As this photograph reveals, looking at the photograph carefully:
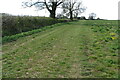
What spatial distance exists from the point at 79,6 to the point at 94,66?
6326 cm

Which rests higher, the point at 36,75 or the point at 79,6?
the point at 79,6

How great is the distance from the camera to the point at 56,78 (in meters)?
4.48

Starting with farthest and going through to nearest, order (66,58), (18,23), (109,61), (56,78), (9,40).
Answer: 1. (18,23)
2. (9,40)
3. (66,58)
4. (109,61)
5. (56,78)

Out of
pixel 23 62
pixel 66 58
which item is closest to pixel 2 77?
pixel 23 62

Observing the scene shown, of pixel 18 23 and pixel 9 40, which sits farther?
pixel 18 23

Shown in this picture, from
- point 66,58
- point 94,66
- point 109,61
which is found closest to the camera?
point 94,66

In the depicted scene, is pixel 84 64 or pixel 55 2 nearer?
pixel 84 64

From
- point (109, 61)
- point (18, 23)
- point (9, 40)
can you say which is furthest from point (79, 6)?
point (109, 61)

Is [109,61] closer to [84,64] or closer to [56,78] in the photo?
[84,64]

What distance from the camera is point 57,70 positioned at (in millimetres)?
5109

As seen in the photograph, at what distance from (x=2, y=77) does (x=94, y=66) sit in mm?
2919

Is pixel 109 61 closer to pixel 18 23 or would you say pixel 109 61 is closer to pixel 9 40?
pixel 9 40

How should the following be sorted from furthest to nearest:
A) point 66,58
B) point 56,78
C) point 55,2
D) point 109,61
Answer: point 55,2 → point 66,58 → point 109,61 → point 56,78

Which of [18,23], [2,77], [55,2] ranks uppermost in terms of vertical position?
[55,2]
